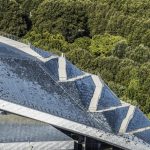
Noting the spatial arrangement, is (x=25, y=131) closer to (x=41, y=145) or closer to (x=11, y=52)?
(x=41, y=145)

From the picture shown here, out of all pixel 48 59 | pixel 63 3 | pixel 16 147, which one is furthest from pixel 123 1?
pixel 16 147

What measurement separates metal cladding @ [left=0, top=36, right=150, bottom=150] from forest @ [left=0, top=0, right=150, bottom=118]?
74.9 ft

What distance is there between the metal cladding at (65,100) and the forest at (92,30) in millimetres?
22824

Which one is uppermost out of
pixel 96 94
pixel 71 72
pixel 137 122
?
pixel 71 72

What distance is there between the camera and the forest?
53.9 metres

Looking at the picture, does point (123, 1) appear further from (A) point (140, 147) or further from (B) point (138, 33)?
(A) point (140, 147)

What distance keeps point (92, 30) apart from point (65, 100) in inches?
1771

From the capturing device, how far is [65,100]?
26297 mm

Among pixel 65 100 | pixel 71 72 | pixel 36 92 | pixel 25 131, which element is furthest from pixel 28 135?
pixel 71 72

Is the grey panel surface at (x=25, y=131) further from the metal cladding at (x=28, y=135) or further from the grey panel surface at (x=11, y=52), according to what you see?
the grey panel surface at (x=11, y=52)

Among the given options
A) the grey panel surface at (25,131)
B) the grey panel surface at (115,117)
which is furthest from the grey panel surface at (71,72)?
the grey panel surface at (25,131)

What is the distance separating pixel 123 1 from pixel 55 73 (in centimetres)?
5090

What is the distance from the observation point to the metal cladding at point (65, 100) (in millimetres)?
24575

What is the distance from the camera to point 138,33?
66.6m
